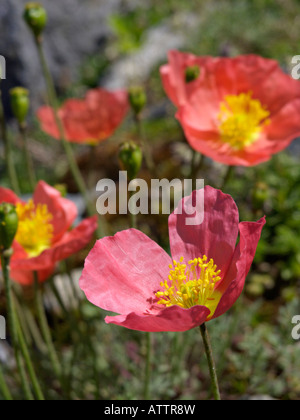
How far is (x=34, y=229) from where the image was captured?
164 cm

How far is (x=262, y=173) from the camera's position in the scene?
2.61m

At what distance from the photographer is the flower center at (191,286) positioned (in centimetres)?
119

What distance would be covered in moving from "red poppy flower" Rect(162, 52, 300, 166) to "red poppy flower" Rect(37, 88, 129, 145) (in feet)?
1.33

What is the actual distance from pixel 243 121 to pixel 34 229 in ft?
2.41

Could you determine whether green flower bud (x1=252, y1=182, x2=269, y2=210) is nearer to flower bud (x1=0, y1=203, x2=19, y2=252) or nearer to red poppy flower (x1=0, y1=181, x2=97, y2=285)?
red poppy flower (x1=0, y1=181, x2=97, y2=285)

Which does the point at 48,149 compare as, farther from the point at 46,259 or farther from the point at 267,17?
the point at 46,259

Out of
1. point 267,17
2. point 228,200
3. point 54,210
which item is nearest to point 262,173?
point 54,210

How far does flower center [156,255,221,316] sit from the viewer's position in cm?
119

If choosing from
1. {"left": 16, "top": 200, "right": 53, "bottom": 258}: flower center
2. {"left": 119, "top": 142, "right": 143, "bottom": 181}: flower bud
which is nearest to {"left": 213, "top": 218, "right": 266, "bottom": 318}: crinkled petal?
{"left": 119, "top": 142, "right": 143, "bottom": 181}: flower bud

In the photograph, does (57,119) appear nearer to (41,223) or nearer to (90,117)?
(41,223)

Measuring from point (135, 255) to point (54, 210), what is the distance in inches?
20.2

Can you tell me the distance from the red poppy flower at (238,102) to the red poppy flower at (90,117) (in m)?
0.41

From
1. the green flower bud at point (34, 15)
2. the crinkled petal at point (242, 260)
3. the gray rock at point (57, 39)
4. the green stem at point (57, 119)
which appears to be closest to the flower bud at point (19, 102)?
the green stem at point (57, 119)

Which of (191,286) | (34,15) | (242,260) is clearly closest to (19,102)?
(34,15)
